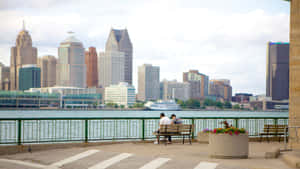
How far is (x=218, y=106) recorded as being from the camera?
Result: 6811 inches

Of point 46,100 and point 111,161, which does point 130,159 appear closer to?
point 111,161

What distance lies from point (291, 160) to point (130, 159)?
4559 mm

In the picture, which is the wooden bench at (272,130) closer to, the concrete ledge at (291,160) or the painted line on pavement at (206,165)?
the concrete ledge at (291,160)

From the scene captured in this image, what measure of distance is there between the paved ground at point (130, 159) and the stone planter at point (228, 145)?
35cm

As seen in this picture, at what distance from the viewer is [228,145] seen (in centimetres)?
1261

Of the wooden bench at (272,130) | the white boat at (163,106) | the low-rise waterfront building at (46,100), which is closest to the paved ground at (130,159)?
the wooden bench at (272,130)

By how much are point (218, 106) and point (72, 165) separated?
538 feet

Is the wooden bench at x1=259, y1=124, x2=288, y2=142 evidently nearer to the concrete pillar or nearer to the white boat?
the concrete pillar

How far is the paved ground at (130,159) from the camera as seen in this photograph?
11.5m

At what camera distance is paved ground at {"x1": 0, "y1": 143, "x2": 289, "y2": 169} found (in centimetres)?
1155

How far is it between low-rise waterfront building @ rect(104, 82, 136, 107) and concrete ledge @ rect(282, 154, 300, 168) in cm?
16247

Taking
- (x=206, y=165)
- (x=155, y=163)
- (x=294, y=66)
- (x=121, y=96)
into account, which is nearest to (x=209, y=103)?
(x=121, y=96)

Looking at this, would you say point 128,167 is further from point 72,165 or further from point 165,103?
point 165,103

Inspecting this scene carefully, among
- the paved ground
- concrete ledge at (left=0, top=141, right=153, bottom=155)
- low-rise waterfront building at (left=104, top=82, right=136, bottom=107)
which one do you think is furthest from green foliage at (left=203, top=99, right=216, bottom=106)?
A: concrete ledge at (left=0, top=141, right=153, bottom=155)
